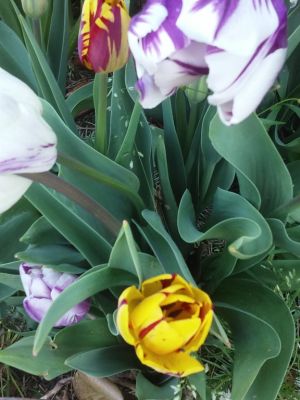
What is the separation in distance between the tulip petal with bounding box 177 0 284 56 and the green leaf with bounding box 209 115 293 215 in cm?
22

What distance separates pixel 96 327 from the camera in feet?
2.30

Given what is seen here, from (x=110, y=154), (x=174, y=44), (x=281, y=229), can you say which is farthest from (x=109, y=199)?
(x=174, y=44)

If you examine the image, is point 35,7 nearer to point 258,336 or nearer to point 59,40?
point 59,40

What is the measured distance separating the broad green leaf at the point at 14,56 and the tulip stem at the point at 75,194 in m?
0.32

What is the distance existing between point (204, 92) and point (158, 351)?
25 centimetres

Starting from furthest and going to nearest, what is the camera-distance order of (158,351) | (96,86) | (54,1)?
(54,1) < (96,86) < (158,351)

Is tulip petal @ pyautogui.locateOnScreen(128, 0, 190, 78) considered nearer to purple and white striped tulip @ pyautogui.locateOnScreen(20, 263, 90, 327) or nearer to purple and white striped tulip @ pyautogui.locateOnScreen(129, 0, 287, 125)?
purple and white striped tulip @ pyautogui.locateOnScreen(129, 0, 287, 125)

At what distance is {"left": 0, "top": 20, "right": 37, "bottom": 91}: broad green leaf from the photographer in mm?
852

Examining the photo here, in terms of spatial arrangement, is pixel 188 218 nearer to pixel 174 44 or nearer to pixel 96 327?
pixel 96 327

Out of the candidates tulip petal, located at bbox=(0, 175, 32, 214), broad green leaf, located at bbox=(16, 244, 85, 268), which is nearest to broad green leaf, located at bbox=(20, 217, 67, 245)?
broad green leaf, located at bbox=(16, 244, 85, 268)

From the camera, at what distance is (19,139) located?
440 millimetres

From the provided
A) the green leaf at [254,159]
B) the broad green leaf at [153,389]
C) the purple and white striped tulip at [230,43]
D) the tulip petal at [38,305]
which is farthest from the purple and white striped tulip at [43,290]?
the purple and white striped tulip at [230,43]

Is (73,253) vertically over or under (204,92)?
under

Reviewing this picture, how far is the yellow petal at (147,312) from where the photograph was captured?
1.56 feet
